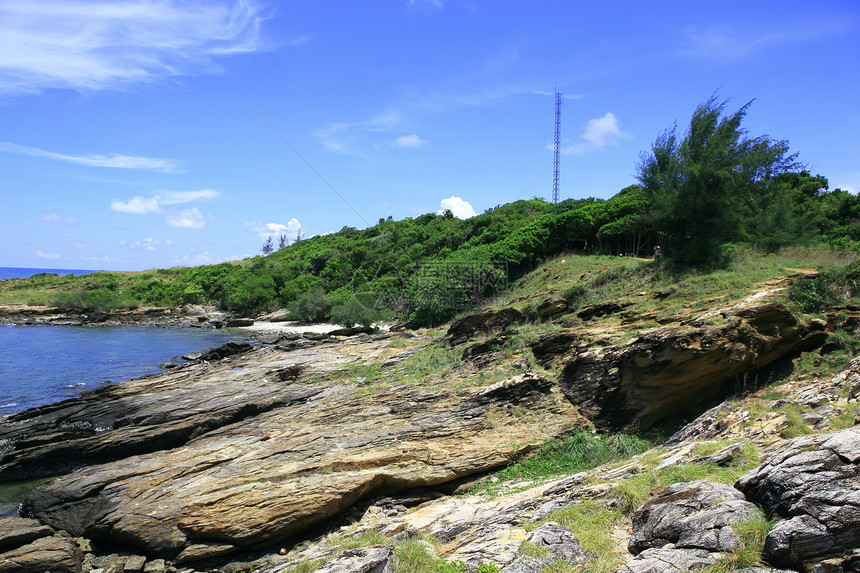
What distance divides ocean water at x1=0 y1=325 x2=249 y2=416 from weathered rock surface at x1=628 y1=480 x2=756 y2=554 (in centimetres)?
2526

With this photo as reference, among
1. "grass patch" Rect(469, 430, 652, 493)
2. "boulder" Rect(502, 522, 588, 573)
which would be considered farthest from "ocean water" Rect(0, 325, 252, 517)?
"boulder" Rect(502, 522, 588, 573)

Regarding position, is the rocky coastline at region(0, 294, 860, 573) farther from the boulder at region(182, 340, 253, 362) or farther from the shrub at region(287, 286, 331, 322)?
the shrub at region(287, 286, 331, 322)

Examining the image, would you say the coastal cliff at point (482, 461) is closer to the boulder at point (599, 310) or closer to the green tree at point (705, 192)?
the boulder at point (599, 310)

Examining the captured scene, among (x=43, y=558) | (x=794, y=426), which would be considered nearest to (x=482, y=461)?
(x=794, y=426)

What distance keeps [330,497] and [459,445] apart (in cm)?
364

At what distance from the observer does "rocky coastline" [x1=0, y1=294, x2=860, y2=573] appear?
6.23 meters

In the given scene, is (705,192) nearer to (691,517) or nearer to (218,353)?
(691,517)

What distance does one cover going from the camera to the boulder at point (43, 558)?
31.4 ft

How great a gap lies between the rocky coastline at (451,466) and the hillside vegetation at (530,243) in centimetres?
900

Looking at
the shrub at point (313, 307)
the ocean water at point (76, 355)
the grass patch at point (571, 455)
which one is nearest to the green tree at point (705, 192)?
the grass patch at point (571, 455)

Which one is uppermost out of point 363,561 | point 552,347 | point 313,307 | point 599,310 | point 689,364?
point 313,307

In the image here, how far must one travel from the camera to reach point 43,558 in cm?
985

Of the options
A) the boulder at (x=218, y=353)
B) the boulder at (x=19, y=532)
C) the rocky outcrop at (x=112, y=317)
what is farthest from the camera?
the rocky outcrop at (x=112, y=317)

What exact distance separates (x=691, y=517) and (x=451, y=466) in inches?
253
